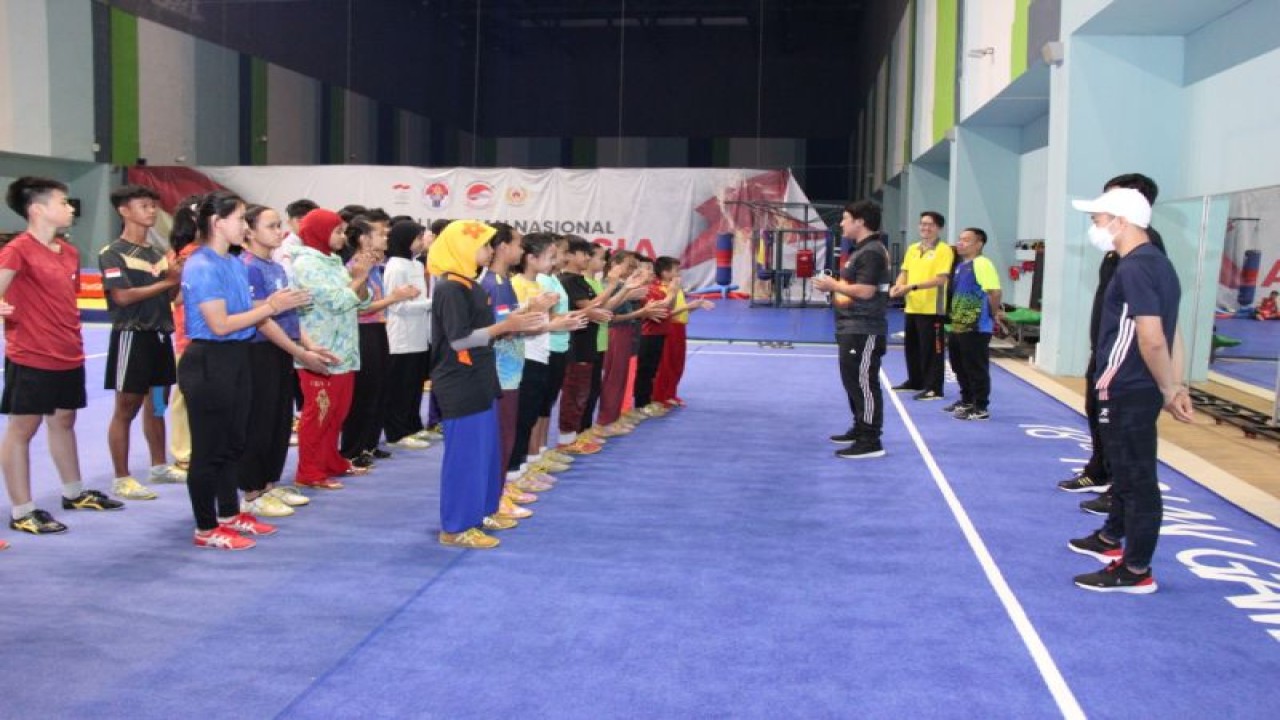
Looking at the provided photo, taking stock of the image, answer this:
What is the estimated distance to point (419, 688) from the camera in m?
3.24

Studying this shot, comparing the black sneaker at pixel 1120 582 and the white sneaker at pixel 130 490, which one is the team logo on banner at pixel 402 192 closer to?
the white sneaker at pixel 130 490

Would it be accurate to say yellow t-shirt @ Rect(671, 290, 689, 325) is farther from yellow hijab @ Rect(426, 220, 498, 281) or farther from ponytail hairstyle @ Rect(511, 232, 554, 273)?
yellow hijab @ Rect(426, 220, 498, 281)

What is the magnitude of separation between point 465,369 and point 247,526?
130 centimetres

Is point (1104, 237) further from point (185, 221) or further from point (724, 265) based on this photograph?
point (724, 265)

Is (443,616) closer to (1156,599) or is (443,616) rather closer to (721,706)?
(721,706)

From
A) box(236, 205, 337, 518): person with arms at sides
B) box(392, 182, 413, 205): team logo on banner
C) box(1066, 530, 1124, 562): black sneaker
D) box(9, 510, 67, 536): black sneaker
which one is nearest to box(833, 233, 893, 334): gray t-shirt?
box(1066, 530, 1124, 562): black sneaker

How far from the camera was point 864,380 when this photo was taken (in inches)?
283

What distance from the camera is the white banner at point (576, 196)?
20516mm

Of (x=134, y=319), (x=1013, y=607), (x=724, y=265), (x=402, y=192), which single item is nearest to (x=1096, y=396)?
(x=1013, y=607)

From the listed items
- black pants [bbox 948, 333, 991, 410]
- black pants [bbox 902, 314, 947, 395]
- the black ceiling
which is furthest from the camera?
the black ceiling

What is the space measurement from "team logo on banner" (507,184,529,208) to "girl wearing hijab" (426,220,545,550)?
16772mm

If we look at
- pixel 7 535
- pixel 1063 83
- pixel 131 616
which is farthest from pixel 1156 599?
pixel 1063 83

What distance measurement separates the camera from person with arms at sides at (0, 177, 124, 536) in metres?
4.84

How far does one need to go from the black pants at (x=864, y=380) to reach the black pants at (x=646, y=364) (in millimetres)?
2047
